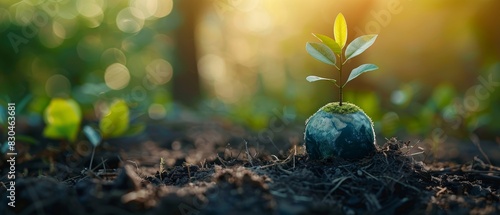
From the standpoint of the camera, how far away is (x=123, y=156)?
4172 mm

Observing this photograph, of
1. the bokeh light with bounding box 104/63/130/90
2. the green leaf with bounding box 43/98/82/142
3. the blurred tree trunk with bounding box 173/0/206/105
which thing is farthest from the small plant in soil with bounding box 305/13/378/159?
the bokeh light with bounding box 104/63/130/90

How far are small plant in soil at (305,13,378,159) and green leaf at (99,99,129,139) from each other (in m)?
1.92

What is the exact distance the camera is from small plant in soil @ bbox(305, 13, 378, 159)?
8.31 ft

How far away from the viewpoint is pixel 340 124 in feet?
8.33

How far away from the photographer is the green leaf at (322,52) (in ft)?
8.64

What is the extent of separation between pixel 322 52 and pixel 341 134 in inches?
17.7

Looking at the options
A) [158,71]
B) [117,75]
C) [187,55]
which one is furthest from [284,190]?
[158,71]

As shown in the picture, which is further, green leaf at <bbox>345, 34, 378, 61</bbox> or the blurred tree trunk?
the blurred tree trunk

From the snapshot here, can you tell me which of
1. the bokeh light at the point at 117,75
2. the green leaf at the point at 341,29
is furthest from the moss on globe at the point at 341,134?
the bokeh light at the point at 117,75

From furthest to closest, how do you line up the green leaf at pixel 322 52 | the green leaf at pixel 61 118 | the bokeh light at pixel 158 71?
1. the bokeh light at pixel 158 71
2. the green leaf at pixel 61 118
3. the green leaf at pixel 322 52

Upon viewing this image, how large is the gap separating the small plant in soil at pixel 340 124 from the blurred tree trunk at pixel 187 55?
8991 mm

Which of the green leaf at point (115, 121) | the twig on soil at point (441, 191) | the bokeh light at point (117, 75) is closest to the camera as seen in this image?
the twig on soil at point (441, 191)

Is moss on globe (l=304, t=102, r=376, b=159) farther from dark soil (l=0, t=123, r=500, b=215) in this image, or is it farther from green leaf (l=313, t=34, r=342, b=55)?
green leaf (l=313, t=34, r=342, b=55)

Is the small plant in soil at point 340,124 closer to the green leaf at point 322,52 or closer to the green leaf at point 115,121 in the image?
the green leaf at point 322,52
